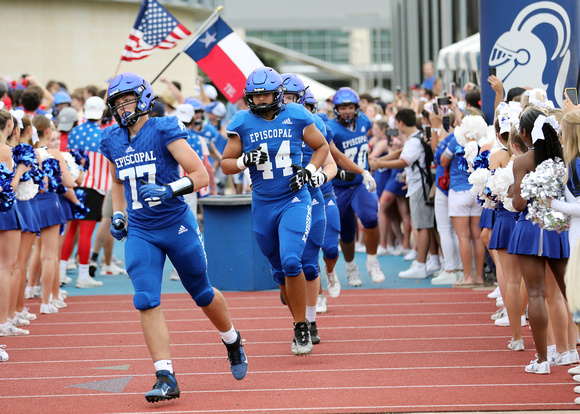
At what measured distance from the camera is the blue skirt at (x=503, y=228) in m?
7.71

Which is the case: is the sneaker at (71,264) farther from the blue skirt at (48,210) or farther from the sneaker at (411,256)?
the sneaker at (411,256)

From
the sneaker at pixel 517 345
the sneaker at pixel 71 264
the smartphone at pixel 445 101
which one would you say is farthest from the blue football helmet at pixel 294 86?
the sneaker at pixel 71 264

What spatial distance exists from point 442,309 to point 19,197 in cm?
461

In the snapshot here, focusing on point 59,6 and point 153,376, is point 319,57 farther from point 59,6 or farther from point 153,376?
point 153,376

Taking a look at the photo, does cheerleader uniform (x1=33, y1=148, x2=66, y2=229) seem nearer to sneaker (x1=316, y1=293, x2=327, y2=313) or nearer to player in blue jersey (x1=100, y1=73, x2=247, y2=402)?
sneaker (x1=316, y1=293, x2=327, y2=313)

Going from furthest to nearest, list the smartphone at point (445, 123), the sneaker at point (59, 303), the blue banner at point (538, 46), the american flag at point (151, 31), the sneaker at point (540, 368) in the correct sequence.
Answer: the american flag at point (151, 31) → the smartphone at point (445, 123) → the sneaker at point (59, 303) → the blue banner at point (538, 46) → the sneaker at point (540, 368)

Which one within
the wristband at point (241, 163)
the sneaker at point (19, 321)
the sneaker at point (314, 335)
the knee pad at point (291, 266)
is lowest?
the sneaker at point (19, 321)

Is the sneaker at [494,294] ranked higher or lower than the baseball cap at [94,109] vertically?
lower

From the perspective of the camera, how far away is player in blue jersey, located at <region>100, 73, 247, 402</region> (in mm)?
6371

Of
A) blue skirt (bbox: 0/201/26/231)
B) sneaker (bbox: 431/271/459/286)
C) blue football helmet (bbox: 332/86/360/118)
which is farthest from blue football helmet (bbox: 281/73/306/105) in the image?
sneaker (bbox: 431/271/459/286)

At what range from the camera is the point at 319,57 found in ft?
369

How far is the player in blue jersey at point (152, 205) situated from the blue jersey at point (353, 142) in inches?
201

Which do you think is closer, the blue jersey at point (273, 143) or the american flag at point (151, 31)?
the blue jersey at point (273, 143)

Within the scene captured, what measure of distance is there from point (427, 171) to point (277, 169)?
18.2 ft
